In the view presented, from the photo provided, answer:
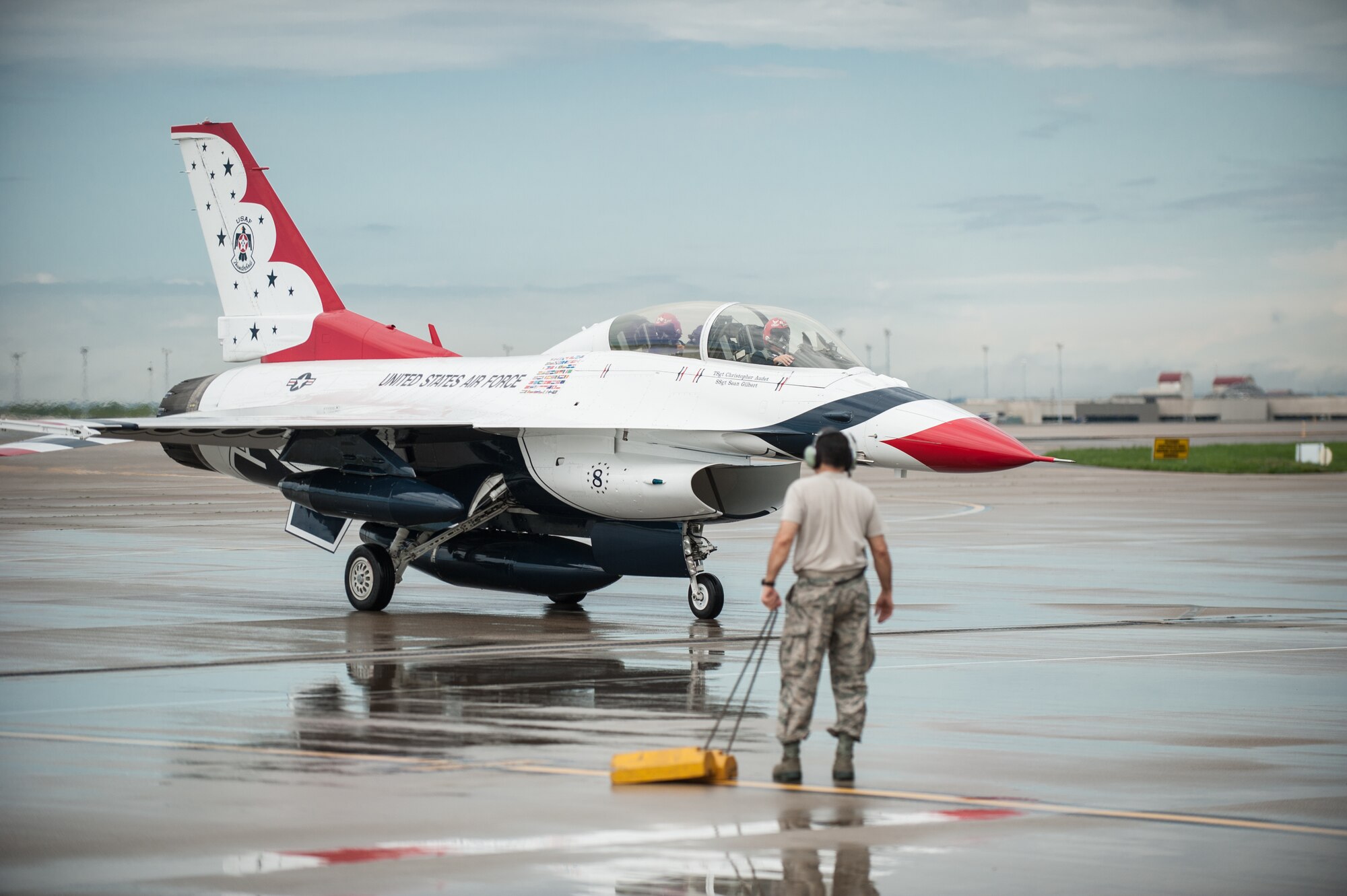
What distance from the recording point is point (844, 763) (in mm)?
8039

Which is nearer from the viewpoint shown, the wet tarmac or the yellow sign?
the wet tarmac

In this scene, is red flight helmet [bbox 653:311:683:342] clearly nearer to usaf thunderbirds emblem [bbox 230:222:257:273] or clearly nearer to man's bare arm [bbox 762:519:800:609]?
usaf thunderbirds emblem [bbox 230:222:257:273]

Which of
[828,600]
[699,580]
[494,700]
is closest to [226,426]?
[699,580]

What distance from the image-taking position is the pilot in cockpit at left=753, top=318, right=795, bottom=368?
51.2ft

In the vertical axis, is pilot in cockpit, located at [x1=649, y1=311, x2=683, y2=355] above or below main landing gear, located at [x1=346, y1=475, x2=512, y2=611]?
above

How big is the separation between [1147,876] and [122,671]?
8.14m

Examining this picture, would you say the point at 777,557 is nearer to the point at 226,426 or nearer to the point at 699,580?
the point at 699,580

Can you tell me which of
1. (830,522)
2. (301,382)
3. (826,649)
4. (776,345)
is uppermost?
(776,345)

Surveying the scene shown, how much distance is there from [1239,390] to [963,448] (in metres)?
168

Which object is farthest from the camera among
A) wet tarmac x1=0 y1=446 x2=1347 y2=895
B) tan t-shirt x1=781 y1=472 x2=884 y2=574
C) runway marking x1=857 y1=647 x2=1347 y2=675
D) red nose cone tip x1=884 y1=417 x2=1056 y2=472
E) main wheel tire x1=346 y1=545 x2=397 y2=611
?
main wheel tire x1=346 y1=545 x2=397 y2=611

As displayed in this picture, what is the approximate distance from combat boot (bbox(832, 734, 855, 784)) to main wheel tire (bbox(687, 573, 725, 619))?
718cm

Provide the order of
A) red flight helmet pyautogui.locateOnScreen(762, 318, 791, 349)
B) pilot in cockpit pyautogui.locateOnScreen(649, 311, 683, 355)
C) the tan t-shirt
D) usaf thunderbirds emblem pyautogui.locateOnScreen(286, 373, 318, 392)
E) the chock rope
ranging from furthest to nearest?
1. usaf thunderbirds emblem pyautogui.locateOnScreen(286, 373, 318, 392)
2. pilot in cockpit pyautogui.locateOnScreen(649, 311, 683, 355)
3. red flight helmet pyautogui.locateOnScreen(762, 318, 791, 349)
4. the chock rope
5. the tan t-shirt

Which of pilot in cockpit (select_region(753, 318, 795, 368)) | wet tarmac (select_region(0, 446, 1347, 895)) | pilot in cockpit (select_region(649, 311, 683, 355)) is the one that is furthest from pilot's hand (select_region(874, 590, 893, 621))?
pilot in cockpit (select_region(649, 311, 683, 355))

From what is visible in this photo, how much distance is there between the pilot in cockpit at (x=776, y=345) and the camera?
15.6 m
